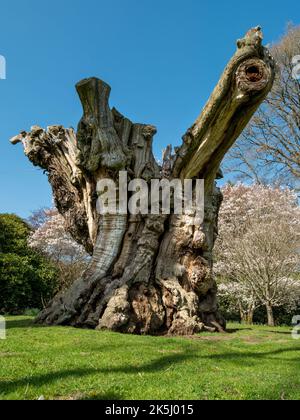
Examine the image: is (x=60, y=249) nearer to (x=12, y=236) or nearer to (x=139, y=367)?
(x=12, y=236)

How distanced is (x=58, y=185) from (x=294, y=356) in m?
8.17

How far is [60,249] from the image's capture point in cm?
2819

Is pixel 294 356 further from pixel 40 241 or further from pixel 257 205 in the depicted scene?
pixel 40 241

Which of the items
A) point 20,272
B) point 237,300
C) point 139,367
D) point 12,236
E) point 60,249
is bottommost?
point 237,300

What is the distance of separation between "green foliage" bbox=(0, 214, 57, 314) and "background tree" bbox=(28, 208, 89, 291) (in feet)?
5.11

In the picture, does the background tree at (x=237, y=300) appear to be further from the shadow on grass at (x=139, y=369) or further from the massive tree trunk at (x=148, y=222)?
the shadow on grass at (x=139, y=369)

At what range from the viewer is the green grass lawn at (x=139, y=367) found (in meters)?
3.84

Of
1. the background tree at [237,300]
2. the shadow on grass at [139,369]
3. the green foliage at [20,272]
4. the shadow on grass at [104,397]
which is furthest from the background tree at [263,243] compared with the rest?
the shadow on grass at [104,397]

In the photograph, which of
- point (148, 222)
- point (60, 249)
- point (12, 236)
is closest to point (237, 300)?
point (60, 249)

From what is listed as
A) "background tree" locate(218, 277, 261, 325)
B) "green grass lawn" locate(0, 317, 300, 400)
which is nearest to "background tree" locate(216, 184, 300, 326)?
"background tree" locate(218, 277, 261, 325)

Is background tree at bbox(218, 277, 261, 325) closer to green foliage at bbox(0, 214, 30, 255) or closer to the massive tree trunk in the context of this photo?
green foliage at bbox(0, 214, 30, 255)

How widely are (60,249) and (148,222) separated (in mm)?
19719

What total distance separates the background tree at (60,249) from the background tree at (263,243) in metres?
10.4
